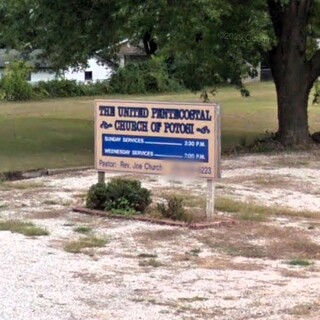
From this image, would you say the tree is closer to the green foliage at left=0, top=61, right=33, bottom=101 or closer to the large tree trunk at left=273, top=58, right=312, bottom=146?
the large tree trunk at left=273, top=58, right=312, bottom=146

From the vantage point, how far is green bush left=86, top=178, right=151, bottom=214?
1109cm

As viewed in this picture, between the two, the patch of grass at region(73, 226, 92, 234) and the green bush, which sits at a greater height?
the green bush

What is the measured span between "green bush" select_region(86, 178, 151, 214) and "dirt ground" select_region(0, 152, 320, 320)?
0.36 meters

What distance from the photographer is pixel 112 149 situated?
11.6m

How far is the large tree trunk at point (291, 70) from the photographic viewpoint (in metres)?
22.4

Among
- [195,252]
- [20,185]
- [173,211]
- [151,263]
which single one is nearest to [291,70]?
[20,185]

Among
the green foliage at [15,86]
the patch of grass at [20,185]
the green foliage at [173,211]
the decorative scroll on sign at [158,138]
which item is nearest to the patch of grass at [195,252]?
the green foliage at [173,211]

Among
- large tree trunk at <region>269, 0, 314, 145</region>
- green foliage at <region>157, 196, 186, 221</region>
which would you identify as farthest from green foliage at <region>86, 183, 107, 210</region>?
large tree trunk at <region>269, 0, 314, 145</region>

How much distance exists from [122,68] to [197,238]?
50625 mm

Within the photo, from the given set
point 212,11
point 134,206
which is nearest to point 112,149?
point 134,206

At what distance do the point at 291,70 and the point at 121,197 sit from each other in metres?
12.6

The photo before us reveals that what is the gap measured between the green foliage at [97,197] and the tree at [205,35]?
8673 millimetres

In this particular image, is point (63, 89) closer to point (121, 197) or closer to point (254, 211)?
point (254, 211)

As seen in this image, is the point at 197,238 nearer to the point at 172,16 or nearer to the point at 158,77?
the point at 172,16
